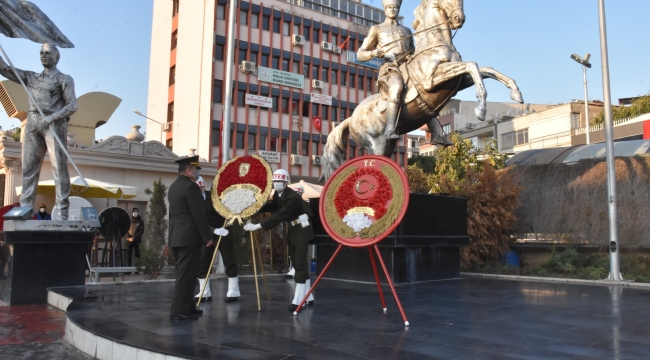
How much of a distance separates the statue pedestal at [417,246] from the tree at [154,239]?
11.9 feet

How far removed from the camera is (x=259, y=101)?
40.4m

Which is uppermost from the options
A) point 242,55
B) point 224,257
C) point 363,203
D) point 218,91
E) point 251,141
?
point 242,55

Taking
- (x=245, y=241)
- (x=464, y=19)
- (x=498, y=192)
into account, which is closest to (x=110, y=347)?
(x=464, y=19)

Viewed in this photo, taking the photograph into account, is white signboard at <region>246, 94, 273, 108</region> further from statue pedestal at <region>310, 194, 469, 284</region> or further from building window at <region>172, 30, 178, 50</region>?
statue pedestal at <region>310, 194, 469, 284</region>

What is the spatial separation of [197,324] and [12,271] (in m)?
4.39

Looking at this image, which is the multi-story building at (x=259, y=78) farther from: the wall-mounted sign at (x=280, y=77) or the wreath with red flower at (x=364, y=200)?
the wreath with red flower at (x=364, y=200)

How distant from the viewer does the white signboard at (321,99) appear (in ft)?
147

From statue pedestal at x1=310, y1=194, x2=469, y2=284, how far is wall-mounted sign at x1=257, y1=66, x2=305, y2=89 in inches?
1274

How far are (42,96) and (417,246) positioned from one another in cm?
691

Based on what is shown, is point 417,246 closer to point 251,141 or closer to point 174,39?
point 251,141

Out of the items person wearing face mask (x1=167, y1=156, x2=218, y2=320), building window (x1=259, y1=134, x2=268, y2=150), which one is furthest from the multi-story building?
person wearing face mask (x1=167, y1=156, x2=218, y2=320)

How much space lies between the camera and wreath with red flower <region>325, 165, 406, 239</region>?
6.16 m

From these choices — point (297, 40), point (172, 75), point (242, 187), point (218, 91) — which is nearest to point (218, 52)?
point (218, 91)

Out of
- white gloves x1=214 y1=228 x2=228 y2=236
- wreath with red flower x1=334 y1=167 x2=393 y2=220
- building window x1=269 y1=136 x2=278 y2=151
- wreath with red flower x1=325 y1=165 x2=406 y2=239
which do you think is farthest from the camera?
building window x1=269 y1=136 x2=278 y2=151
